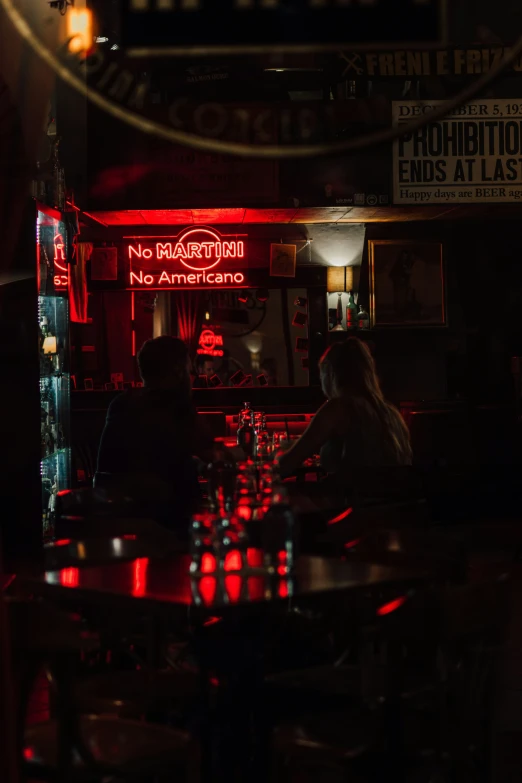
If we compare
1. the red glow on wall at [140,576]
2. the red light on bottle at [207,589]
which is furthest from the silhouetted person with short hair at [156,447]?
the red light on bottle at [207,589]

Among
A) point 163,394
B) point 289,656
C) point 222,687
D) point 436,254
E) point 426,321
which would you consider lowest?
point 289,656

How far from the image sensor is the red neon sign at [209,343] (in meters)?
12.9

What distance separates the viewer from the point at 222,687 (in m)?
3.45

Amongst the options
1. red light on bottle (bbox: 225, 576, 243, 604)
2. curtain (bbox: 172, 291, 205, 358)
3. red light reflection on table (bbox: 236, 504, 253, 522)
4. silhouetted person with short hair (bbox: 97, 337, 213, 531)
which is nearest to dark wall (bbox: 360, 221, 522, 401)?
curtain (bbox: 172, 291, 205, 358)

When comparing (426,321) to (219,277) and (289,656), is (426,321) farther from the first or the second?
(289,656)

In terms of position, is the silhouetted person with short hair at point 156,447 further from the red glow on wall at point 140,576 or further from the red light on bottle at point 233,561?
the red light on bottle at point 233,561

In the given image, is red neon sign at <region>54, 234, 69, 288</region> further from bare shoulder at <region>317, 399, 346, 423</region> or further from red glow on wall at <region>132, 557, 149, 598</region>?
red glow on wall at <region>132, 557, 149, 598</region>

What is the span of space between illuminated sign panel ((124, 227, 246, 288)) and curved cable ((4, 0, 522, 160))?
9.56 m

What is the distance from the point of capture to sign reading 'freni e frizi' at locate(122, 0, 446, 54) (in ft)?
5.15

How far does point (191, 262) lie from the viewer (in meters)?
11.3

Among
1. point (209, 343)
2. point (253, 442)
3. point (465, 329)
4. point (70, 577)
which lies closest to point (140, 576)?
point (70, 577)

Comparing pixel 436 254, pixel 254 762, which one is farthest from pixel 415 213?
pixel 254 762

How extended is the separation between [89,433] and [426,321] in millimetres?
4076

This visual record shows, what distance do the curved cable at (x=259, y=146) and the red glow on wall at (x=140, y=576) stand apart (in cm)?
202
